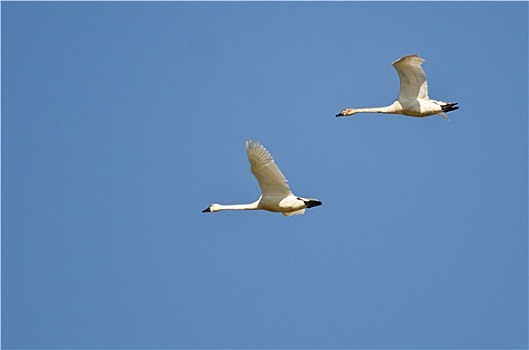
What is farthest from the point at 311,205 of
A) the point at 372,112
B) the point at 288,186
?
the point at 372,112

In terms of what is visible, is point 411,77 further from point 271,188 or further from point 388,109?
point 271,188

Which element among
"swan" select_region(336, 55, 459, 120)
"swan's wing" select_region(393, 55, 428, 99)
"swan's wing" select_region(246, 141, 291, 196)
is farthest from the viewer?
"swan" select_region(336, 55, 459, 120)

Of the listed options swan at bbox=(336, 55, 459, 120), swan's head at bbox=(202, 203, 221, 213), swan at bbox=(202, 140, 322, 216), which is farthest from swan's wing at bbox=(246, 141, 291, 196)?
swan at bbox=(336, 55, 459, 120)

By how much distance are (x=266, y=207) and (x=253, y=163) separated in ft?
6.64

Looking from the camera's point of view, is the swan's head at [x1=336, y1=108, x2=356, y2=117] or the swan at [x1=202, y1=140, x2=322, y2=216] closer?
the swan at [x1=202, y1=140, x2=322, y2=216]

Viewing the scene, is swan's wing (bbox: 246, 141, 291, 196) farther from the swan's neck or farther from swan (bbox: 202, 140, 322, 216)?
the swan's neck

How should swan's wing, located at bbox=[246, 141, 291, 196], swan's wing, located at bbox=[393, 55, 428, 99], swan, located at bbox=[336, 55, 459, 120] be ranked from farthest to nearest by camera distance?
swan, located at bbox=[336, 55, 459, 120]
swan's wing, located at bbox=[393, 55, 428, 99]
swan's wing, located at bbox=[246, 141, 291, 196]

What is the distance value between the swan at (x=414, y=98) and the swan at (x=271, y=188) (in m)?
4.34

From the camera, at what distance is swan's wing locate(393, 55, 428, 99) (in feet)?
189

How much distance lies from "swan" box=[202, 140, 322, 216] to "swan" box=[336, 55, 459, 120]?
4342 mm

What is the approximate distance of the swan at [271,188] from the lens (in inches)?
2136

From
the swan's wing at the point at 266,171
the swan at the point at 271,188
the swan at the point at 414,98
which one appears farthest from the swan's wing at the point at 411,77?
the swan's wing at the point at 266,171

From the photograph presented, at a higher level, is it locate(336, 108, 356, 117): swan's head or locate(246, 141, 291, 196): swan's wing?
locate(336, 108, 356, 117): swan's head

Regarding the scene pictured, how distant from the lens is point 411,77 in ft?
191
